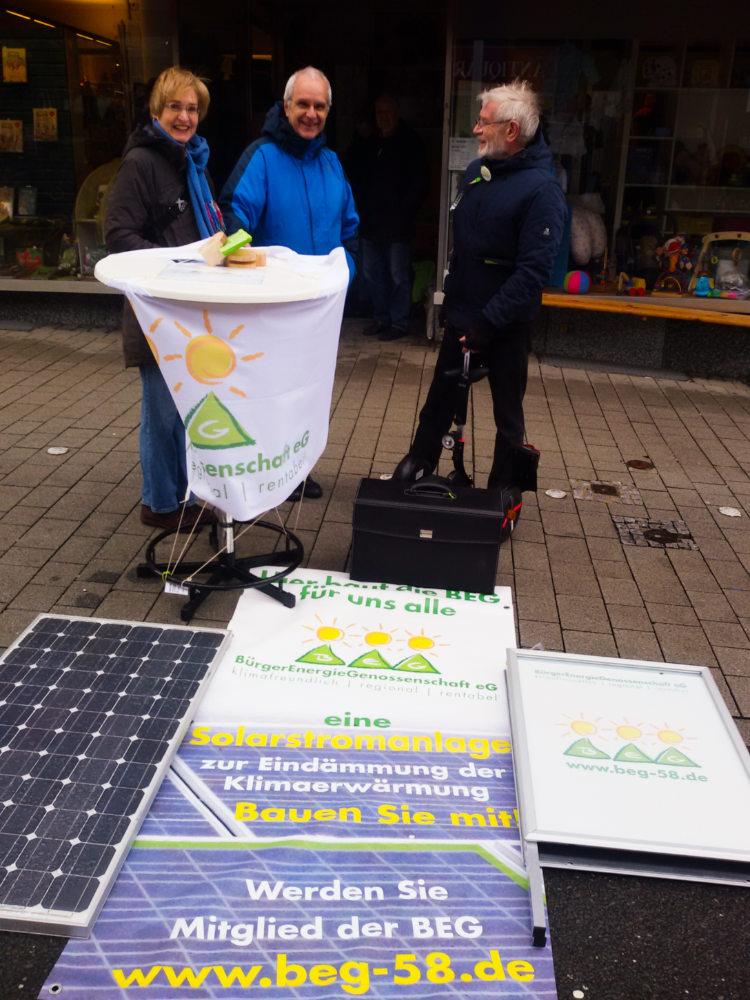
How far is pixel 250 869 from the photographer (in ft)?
8.12

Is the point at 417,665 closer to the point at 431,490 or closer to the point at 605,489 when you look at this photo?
the point at 431,490

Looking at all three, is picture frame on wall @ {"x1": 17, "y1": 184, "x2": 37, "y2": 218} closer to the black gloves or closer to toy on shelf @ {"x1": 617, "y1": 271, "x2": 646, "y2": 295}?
toy on shelf @ {"x1": 617, "y1": 271, "x2": 646, "y2": 295}

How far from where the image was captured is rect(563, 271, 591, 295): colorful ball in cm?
760

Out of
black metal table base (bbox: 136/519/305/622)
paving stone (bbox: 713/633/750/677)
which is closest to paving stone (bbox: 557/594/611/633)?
paving stone (bbox: 713/633/750/677)

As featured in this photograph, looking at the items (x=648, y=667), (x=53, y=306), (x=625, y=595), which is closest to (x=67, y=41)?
(x=53, y=306)

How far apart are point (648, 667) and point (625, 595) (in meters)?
0.74

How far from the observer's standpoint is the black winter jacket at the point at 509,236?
3.96 meters

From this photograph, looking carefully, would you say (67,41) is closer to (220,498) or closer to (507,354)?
(507,354)

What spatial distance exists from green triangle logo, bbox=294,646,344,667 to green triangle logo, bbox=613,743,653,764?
1.05 meters

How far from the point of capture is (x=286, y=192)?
13.9 feet

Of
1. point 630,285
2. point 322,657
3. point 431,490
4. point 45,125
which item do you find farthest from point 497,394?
point 45,125

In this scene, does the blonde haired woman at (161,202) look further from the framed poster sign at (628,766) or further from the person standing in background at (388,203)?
the person standing in background at (388,203)

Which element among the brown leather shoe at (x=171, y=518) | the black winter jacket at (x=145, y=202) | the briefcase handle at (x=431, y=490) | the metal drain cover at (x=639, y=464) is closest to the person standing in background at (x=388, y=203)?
the metal drain cover at (x=639, y=464)

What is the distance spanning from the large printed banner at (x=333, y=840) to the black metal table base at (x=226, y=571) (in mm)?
172
